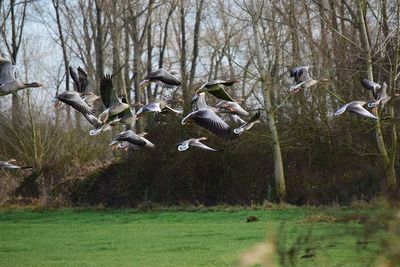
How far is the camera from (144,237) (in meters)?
15.7

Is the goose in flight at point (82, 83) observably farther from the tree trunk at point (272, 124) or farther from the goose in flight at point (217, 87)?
the tree trunk at point (272, 124)

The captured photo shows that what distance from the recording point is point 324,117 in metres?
23.4

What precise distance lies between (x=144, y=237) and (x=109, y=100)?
11.4 feet

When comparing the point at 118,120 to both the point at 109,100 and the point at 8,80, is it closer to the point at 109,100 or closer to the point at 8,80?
the point at 109,100

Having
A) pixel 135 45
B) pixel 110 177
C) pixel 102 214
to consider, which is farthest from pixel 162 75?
pixel 135 45

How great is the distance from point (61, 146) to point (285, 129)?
9094 millimetres

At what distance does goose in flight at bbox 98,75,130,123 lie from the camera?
42.8 ft

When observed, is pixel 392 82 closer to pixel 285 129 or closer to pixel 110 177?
pixel 285 129

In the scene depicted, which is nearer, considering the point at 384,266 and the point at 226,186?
the point at 384,266

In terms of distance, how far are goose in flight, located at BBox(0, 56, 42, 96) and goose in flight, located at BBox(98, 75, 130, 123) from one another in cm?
141

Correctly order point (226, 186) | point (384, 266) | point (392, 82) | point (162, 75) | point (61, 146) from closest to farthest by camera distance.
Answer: point (384, 266)
point (162, 75)
point (392, 82)
point (226, 186)
point (61, 146)

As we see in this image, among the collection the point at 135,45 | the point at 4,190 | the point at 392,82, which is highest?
the point at 135,45

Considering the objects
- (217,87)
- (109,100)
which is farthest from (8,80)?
(217,87)

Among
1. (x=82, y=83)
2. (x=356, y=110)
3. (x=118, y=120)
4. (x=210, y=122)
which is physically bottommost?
(x=210, y=122)
